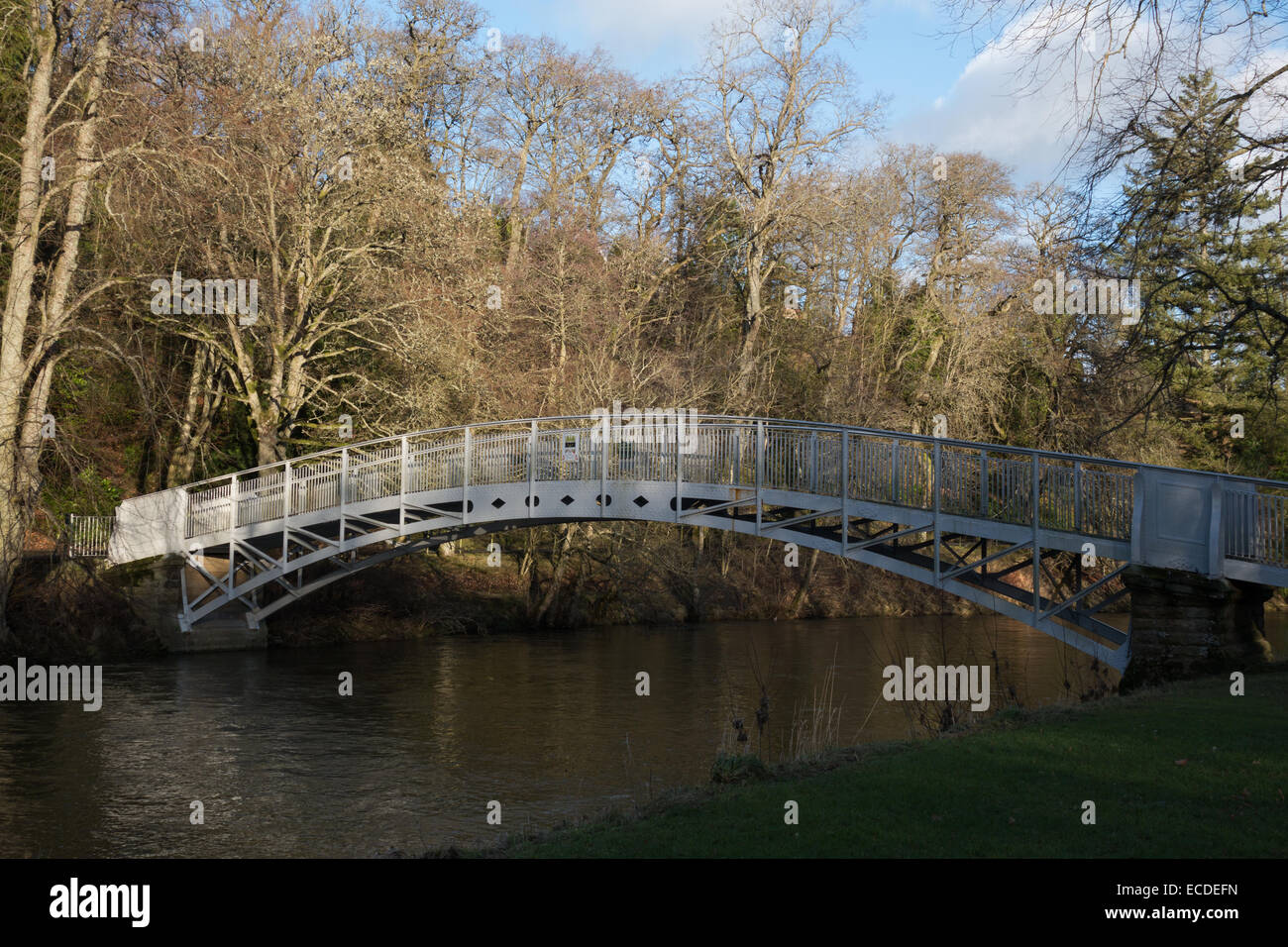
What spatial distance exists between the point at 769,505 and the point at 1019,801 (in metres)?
12.4

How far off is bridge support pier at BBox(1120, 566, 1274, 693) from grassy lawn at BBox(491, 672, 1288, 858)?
10.7 ft

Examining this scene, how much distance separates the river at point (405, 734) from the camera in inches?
436

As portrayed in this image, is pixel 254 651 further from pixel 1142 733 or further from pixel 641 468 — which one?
pixel 1142 733

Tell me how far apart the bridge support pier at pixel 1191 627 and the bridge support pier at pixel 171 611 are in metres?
19.6

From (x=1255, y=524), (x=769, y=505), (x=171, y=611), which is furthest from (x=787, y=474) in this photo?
(x=171, y=611)

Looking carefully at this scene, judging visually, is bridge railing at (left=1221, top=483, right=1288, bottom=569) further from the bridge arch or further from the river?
the river

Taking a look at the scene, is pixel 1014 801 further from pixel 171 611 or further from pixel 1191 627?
pixel 171 611

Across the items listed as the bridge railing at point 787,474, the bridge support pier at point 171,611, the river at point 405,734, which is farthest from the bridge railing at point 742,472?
the river at point 405,734

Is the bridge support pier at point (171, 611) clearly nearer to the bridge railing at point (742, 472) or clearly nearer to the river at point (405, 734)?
the river at point (405, 734)

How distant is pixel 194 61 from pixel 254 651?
13.0 meters

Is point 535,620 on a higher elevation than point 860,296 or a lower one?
lower

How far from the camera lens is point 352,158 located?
26.9m

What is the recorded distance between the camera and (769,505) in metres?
20.1
